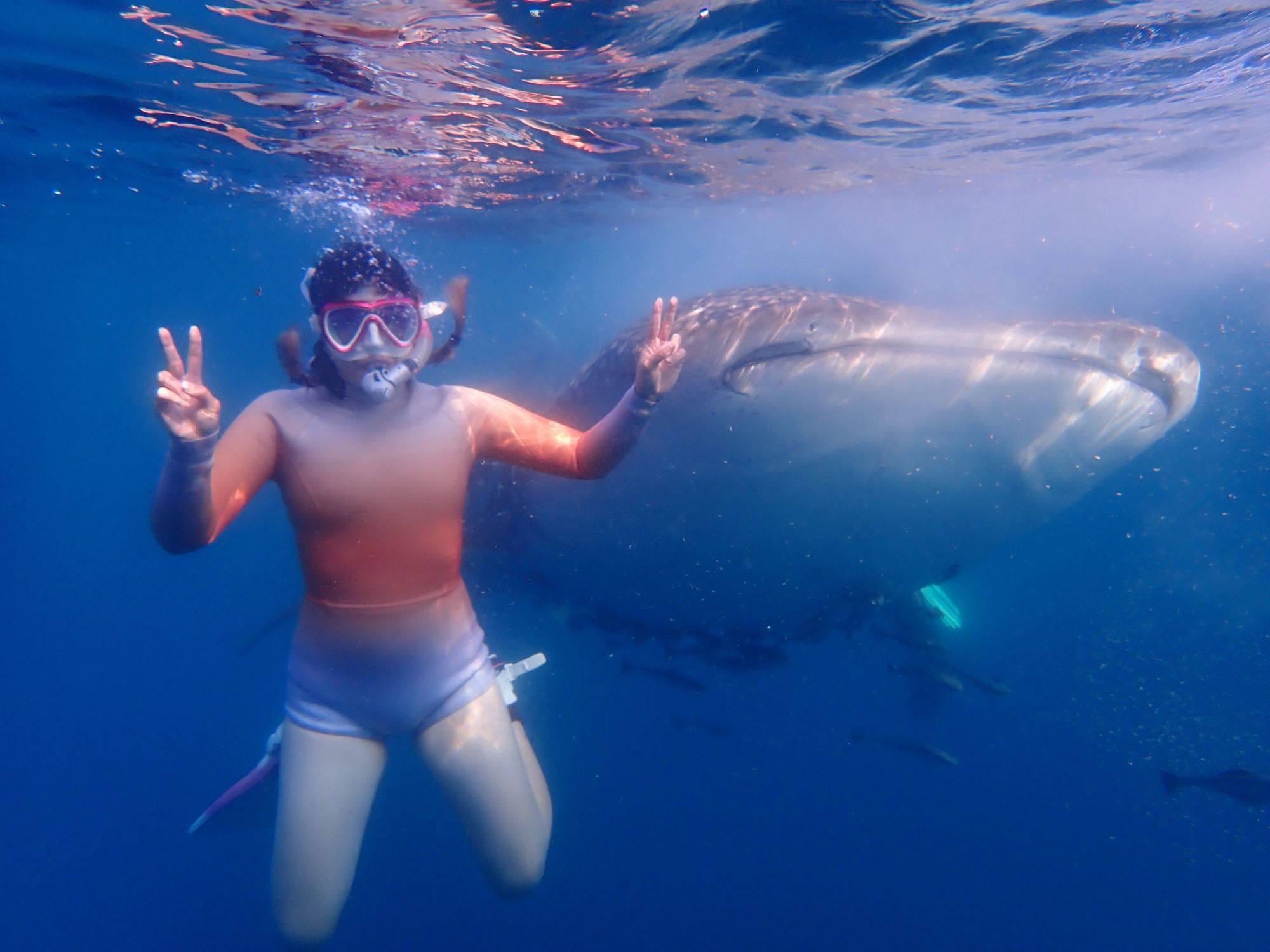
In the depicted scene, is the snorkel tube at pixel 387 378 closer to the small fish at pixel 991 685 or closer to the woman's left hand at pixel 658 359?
the woman's left hand at pixel 658 359

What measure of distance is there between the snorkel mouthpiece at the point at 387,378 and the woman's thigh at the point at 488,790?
1832 mm

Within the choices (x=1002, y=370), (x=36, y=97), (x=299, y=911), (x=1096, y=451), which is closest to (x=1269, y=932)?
(x=1096, y=451)

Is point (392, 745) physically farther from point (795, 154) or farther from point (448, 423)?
point (795, 154)

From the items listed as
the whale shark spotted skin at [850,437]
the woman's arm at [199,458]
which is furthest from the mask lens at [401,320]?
the whale shark spotted skin at [850,437]

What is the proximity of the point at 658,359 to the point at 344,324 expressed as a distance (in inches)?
53.6

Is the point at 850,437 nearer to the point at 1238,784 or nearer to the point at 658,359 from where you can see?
the point at 658,359

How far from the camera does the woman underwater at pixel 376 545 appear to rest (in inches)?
117

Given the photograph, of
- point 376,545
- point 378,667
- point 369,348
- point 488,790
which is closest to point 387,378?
point 369,348

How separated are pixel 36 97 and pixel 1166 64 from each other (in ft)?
53.1

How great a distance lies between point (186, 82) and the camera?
9031mm

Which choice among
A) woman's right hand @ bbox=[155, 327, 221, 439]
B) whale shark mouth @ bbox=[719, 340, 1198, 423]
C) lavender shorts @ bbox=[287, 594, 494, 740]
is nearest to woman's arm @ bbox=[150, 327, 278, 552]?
woman's right hand @ bbox=[155, 327, 221, 439]

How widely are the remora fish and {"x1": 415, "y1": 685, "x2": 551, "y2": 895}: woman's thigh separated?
6.41 m

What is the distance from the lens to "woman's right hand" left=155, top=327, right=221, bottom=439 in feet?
7.75

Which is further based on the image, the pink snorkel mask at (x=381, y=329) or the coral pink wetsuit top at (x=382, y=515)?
the coral pink wetsuit top at (x=382, y=515)
